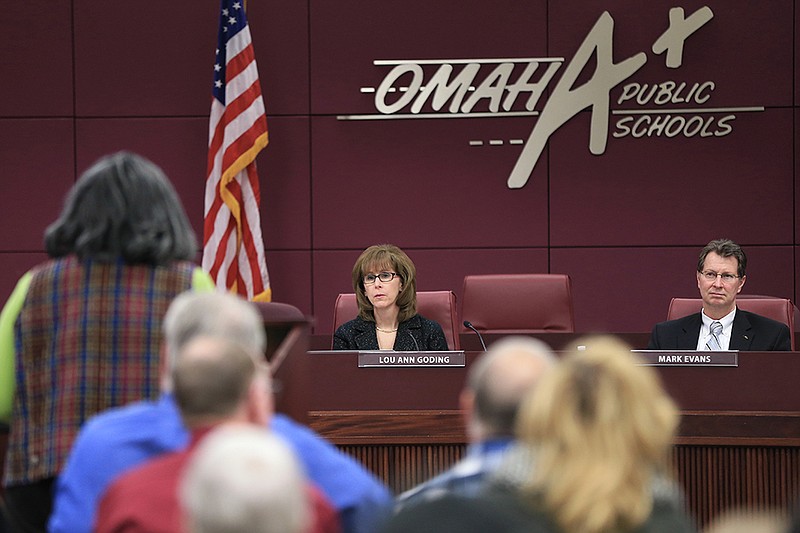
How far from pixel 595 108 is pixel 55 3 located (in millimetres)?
3228

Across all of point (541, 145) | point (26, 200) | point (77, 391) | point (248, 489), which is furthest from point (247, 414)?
point (26, 200)

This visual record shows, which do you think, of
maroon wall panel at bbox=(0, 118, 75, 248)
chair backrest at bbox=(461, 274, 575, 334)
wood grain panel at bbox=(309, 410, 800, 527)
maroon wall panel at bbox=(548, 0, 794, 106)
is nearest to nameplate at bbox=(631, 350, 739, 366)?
wood grain panel at bbox=(309, 410, 800, 527)

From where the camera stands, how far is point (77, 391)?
2.00 m

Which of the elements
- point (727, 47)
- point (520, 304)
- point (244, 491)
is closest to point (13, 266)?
point (520, 304)

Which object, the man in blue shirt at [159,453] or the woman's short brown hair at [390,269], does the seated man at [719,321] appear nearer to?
the woman's short brown hair at [390,269]

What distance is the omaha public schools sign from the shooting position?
6.39 metres

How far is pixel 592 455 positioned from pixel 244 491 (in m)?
0.50

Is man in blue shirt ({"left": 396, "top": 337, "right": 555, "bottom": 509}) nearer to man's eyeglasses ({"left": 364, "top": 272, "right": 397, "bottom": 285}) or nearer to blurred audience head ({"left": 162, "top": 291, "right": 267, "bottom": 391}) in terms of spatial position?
blurred audience head ({"left": 162, "top": 291, "right": 267, "bottom": 391})

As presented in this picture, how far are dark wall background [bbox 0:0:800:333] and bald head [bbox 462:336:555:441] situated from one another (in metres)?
4.99

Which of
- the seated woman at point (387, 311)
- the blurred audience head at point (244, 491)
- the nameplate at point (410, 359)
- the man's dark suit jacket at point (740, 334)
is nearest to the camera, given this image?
the blurred audience head at point (244, 491)

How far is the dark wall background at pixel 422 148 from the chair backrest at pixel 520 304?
4.95 feet

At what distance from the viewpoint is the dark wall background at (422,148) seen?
6438mm

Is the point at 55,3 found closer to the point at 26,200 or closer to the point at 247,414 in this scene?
the point at 26,200

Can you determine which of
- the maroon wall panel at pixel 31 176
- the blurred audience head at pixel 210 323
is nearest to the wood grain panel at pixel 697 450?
the blurred audience head at pixel 210 323
